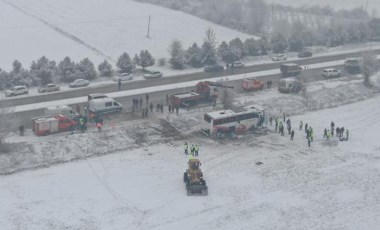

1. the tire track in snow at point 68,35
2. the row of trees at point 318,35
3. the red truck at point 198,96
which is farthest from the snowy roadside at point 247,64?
the red truck at point 198,96

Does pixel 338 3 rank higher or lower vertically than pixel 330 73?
higher

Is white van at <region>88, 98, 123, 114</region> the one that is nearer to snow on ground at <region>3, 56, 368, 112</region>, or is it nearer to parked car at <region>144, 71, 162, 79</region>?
snow on ground at <region>3, 56, 368, 112</region>

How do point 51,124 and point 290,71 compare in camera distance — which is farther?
point 290,71

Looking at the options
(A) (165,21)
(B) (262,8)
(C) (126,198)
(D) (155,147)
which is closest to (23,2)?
(A) (165,21)

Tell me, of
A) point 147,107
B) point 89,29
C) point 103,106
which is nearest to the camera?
point 103,106

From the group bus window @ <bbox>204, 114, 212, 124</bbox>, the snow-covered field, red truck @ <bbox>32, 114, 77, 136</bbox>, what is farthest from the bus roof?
the snow-covered field

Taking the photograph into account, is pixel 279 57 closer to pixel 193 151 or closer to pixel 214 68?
pixel 214 68

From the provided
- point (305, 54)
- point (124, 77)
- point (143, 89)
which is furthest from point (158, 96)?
point (305, 54)
